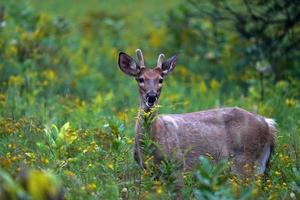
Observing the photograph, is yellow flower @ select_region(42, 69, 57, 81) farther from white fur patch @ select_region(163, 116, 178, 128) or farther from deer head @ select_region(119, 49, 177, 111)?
white fur patch @ select_region(163, 116, 178, 128)

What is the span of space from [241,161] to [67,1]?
56.4 feet

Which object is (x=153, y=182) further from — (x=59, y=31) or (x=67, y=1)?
(x=67, y=1)

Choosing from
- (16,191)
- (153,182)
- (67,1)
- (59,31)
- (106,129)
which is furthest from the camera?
(67,1)

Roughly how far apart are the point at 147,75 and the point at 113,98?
3.41m

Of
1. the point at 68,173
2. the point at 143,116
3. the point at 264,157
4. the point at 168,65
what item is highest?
the point at 168,65

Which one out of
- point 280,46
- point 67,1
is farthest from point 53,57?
point 67,1

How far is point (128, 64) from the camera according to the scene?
8.52 metres

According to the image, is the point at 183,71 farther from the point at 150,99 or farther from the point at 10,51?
the point at 150,99

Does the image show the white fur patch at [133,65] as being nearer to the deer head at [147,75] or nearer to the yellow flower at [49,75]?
the deer head at [147,75]

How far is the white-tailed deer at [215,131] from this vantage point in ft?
26.5

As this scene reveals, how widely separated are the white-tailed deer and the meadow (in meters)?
0.27

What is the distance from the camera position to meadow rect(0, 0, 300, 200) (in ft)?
21.9

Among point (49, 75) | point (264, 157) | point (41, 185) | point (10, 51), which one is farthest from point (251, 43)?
point (41, 185)

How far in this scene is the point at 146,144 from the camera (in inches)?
277
